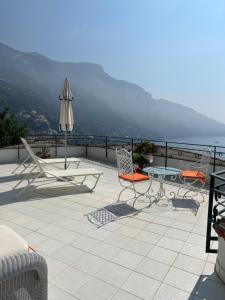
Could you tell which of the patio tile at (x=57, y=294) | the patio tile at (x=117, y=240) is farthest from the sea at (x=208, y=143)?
the patio tile at (x=57, y=294)

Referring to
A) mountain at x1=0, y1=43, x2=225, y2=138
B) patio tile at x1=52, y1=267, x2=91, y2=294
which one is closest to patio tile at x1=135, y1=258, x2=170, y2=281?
patio tile at x1=52, y1=267, x2=91, y2=294

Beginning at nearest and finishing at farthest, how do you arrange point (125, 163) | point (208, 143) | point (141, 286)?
point (141, 286), point (125, 163), point (208, 143)

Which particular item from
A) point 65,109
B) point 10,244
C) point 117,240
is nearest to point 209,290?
point 117,240

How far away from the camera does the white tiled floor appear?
227 cm

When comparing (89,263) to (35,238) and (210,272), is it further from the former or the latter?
(210,272)

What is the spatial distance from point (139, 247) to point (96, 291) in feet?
3.07

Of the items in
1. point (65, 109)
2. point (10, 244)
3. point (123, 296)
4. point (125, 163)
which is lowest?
point (123, 296)

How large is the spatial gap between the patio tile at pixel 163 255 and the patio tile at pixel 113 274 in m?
0.43

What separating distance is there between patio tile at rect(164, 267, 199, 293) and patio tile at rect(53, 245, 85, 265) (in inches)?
39.1

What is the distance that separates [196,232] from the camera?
3.49 m

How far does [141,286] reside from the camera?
7.60 ft

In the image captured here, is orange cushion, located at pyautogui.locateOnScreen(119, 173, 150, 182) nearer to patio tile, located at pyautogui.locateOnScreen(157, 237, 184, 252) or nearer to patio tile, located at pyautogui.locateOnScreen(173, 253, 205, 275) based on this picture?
patio tile, located at pyautogui.locateOnScreen(157, 237, 184, 252)

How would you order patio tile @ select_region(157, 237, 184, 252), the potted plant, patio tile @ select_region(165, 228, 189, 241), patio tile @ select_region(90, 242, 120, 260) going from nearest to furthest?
1. patio tile @ select_region(90, 242, 120, 260)
2. patio tile @ select_region(157, 237, 184, 252)
3. patio tile @ select_region(165, 228, 189, 241)
4. the potted plant

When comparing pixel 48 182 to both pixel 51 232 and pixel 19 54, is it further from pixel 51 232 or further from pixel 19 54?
pixel 19 54
